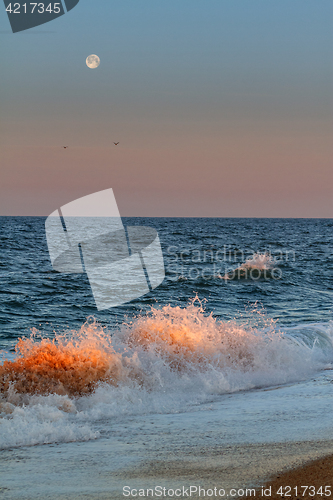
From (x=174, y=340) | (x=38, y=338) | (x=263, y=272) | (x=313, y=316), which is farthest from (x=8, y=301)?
(x=263, y=272)

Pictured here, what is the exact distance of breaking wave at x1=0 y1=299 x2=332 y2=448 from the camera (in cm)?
543

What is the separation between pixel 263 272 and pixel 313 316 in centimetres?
1064

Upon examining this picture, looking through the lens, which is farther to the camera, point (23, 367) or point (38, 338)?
point (38, 338)

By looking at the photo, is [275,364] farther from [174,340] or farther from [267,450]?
[267,450]

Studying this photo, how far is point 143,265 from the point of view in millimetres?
26219

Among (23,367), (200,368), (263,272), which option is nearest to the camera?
(23,367)
